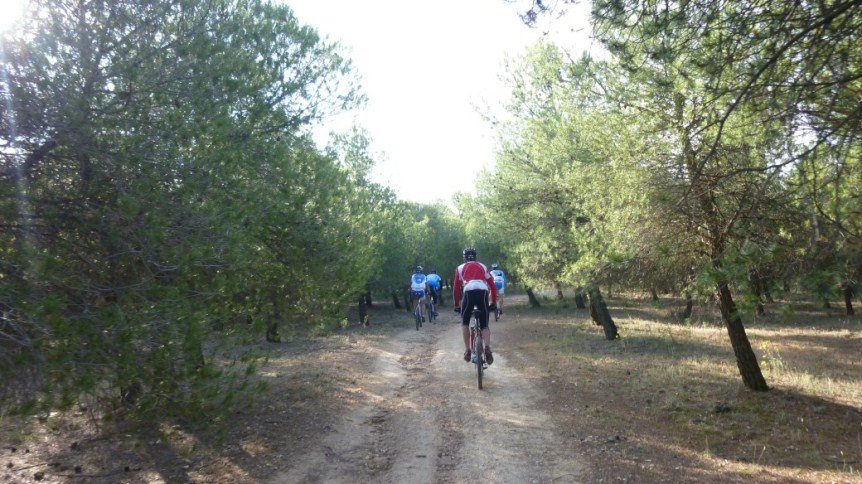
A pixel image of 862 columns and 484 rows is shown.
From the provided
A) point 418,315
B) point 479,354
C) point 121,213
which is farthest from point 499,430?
point 418,315

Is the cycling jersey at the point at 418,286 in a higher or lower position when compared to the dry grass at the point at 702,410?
higher

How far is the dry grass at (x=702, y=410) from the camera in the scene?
6043 mm

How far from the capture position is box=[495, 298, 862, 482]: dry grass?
604 centimetres

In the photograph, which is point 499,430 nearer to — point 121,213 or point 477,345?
point 477,345

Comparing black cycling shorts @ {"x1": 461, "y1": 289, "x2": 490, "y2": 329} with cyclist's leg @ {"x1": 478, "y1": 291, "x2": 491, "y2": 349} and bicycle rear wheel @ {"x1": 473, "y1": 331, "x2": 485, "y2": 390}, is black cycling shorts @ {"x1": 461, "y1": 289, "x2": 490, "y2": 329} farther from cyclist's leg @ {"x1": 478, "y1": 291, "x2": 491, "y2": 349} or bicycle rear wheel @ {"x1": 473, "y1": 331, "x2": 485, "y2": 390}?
bicycle rear wheel @ {"x1": 473, "y1": 331, "x2": 485, "y2": 390}

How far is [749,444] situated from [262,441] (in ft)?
19.9

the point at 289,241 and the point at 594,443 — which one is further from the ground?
the point at 289,241

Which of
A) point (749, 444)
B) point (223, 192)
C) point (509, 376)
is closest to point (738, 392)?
point (749, 444)

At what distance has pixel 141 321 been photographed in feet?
14.8

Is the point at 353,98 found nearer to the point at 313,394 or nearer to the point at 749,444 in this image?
the point at 313,394

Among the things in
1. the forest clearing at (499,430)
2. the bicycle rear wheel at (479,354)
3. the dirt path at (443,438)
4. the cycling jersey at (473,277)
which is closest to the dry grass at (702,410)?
the forest clearing at (499,430)

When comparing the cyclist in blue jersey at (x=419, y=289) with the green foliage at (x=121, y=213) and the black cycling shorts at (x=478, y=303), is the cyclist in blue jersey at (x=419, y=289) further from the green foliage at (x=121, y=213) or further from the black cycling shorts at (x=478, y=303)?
the green foliage at (x=121, y=213)

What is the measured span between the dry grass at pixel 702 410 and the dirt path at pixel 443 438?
47 cm

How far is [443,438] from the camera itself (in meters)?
6.82
